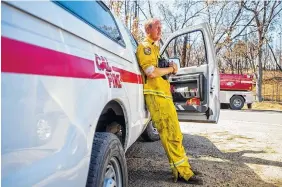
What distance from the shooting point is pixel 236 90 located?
16.4 meters

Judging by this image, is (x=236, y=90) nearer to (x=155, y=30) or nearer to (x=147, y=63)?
(x=155, y=30)

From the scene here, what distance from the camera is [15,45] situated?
112 cm

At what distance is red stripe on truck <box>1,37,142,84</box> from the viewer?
1095 millimetres

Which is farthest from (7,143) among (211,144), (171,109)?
(211,144)

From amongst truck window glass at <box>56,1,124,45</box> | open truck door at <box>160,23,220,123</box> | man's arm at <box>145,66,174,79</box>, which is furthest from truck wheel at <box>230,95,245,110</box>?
truck window glass at <box>56,1,124,45</box>

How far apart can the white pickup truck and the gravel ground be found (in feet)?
4.67

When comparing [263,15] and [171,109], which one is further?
[263,15]

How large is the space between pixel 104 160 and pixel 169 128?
1.54 meters

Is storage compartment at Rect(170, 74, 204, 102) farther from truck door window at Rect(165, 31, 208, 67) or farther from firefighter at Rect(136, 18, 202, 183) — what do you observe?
firefighter at Rect(136, 18, 202, 183)

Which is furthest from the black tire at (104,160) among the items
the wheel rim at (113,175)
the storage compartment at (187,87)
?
the storage compartment at (187,87)

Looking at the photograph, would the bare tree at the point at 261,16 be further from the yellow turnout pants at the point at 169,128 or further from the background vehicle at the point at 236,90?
the yellow turnout pants at the point at 169,128

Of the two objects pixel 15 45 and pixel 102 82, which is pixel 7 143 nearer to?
pixel 15 45

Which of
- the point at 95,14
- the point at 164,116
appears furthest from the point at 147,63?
Answer: the point at 95,14

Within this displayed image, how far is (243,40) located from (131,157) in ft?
79.3
